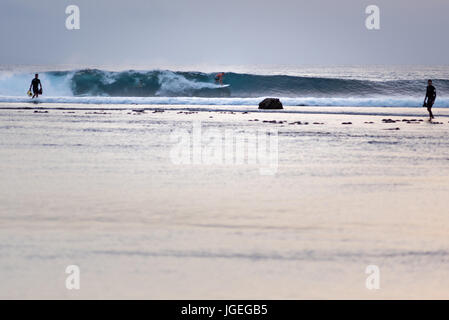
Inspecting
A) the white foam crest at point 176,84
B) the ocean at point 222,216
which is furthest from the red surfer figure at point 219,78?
the ocean at point 222,216

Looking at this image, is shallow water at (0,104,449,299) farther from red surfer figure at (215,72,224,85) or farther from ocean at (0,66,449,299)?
red surfer figure at (215,72,224,85)

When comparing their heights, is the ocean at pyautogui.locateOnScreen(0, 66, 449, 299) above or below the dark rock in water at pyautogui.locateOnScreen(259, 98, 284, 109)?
below

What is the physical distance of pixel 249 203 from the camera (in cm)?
687

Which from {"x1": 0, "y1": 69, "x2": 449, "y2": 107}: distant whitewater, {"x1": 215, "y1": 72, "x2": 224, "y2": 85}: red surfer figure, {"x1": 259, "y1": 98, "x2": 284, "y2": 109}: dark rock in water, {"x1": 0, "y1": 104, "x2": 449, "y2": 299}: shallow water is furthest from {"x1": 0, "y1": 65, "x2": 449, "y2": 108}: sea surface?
{"x1": 0, "y1": 104, "x2": 449, "y2": 299}: shallow water

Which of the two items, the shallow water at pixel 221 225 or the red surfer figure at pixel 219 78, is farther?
the red surfer figure at pixel 219 78

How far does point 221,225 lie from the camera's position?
19.1 feet

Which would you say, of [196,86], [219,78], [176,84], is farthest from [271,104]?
[176,84]

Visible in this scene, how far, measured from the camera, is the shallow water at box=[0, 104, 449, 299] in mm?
4254

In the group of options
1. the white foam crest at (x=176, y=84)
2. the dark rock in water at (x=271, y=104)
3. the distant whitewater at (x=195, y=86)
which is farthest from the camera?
the white foam crest at (x=176, y=84)

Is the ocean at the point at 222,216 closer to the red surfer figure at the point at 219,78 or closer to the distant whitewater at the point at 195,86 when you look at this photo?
the distant whitewater at the point at 195,86

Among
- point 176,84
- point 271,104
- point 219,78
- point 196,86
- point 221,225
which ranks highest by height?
point 219,78

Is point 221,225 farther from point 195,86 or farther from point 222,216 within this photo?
point 195,86

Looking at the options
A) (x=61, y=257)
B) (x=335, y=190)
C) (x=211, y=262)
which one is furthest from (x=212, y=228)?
(x=335, y=190)

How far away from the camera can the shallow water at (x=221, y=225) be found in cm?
425
